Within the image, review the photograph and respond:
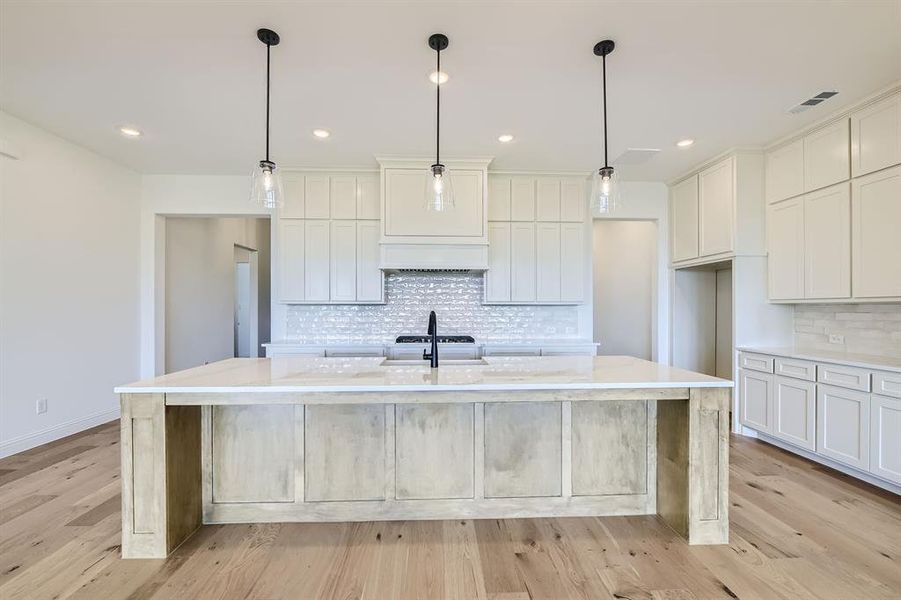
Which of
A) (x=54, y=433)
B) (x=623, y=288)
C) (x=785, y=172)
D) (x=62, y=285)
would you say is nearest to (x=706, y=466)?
(x=785, y=172)

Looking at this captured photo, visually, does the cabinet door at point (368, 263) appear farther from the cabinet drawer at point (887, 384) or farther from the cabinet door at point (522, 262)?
the cabinet drawer at point (887, 384)

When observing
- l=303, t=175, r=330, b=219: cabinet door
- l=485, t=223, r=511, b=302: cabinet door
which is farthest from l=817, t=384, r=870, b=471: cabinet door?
l=303, t=175, r=330, b=219: cabinet door

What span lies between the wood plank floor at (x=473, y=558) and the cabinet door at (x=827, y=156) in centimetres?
230

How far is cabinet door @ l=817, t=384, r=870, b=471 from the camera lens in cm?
265

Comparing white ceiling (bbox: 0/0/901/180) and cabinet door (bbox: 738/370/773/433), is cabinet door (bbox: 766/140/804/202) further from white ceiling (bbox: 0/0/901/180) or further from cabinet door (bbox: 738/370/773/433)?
cabinet door (bbox: 738/370/773/433)

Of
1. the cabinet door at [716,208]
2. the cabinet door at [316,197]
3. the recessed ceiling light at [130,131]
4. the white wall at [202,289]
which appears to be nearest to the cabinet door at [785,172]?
the cabinet door at [716,208]

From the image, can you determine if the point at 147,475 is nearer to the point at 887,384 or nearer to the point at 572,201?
the point at 887,384

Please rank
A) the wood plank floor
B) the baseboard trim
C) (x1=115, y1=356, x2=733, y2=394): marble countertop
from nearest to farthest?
the wood plank floor < (x1=115, y1=356, x2=733, y2=394): marble countertop < the baseboard trim

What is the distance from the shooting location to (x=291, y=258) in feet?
14.4

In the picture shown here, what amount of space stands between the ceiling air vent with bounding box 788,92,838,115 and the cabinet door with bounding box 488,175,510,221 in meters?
2.44

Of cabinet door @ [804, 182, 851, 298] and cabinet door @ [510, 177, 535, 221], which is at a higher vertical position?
cabinet door @ [510, 177, 535, 221]

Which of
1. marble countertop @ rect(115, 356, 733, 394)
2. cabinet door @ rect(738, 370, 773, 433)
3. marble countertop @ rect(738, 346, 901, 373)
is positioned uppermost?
marble countertop @ rect(115, 356, 733, 394)

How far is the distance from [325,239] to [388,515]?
3051mm

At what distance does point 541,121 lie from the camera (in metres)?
3.25
